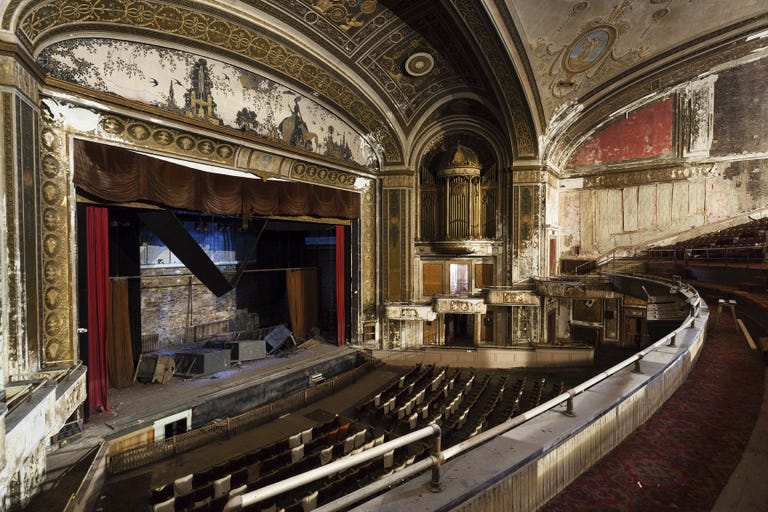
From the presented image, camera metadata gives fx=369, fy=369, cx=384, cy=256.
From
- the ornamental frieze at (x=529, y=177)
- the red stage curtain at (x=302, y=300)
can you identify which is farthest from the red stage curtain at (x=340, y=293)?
the ornamental frieze at (x=529, y=177)

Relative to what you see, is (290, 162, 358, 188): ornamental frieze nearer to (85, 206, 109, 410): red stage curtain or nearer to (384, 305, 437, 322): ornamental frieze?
(384, 305, 437, 322): ornamental frieze

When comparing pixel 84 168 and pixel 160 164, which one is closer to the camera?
pixel 84 168

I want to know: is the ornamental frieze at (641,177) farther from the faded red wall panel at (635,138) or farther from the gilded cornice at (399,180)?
the gilded cornice at (399,180)

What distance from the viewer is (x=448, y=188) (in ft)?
43.8

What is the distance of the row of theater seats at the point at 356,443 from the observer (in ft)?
17.1

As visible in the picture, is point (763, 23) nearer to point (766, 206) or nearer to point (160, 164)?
point (766, 206)

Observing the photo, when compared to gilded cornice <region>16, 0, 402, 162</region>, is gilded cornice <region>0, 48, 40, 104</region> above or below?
below

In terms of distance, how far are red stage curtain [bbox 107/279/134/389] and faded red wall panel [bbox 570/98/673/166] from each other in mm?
15683

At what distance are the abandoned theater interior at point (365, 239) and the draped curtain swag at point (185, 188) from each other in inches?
2.4

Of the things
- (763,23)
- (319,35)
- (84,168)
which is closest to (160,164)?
(84,168)

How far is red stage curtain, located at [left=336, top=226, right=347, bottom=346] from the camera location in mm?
13383

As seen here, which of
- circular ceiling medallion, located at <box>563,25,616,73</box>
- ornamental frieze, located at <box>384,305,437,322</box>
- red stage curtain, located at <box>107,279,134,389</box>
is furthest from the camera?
ornamental frieze, located at <box>384,305,437,322</box>

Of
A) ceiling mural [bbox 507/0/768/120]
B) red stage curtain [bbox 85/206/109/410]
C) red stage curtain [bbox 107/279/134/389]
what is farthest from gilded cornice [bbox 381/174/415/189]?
red stage curtain [bbox 107/279/134/389]

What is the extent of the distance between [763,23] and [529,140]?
620 centimetres
